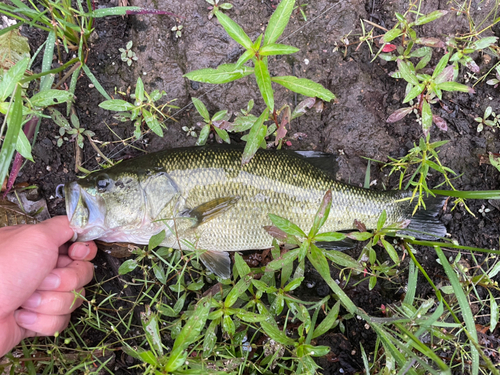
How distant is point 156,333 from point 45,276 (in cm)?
118

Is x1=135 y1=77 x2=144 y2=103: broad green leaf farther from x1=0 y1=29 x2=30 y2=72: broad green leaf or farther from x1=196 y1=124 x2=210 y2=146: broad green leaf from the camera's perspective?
x1=0 y1=29 x2=30 y2=72: broad green leaf

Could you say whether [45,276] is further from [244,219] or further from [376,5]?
[376,5]

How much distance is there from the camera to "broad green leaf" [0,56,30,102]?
2.09 m

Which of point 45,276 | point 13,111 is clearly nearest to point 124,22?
point 13,111

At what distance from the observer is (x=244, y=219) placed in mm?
2766

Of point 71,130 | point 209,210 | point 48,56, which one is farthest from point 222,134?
point 48,56

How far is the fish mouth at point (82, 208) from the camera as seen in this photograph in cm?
262

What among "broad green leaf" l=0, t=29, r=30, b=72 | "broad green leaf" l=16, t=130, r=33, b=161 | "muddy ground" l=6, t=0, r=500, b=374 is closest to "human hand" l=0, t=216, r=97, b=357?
"muddy ground" l=6, t=0, r=500, b=374

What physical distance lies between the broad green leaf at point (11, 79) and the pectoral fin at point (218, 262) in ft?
6.23

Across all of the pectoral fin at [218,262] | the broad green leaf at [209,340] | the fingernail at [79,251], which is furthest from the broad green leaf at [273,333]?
the fingernail at [79,251]

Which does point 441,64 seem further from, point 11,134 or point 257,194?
point 11,134

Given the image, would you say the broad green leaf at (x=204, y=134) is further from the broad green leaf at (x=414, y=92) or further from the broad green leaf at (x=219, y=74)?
the broad green leaf at (x=414, y=92)

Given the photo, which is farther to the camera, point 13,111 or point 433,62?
point 433,62

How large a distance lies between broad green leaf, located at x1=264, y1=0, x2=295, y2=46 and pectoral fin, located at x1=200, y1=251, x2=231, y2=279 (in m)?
1.83
